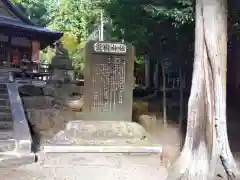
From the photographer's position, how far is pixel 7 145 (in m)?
7.43

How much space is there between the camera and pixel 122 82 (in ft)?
28.8

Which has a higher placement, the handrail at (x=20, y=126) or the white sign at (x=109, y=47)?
the white sign at (x=109, y=47)

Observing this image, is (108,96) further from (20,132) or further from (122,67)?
(20,132)

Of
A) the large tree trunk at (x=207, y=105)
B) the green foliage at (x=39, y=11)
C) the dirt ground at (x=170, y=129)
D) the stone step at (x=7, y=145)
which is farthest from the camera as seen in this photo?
the green foliage at (x=39, y=11)

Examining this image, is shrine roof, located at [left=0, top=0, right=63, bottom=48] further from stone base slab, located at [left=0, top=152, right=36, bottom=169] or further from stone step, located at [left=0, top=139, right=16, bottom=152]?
stone base slab, located at [left=0, top=152, right=36, bottom=169]

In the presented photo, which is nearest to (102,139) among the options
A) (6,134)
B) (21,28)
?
(6,134)

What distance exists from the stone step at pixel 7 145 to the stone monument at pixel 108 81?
6.05ft

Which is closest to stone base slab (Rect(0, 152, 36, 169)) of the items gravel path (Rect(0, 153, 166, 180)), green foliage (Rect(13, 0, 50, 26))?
gravel path (Rect(0, 153, 166, 180))

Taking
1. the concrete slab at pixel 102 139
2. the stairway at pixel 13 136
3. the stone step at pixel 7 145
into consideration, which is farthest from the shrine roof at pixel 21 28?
the concrete slab at pixel 102 139

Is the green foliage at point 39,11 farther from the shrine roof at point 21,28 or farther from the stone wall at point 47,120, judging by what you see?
the stone wall at point 47,120

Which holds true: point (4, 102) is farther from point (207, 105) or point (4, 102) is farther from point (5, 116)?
point (207, 105)

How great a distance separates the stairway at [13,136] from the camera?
696 centimetres

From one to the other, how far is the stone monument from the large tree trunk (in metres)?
2.53

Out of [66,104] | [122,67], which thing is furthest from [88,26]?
[122,67]
